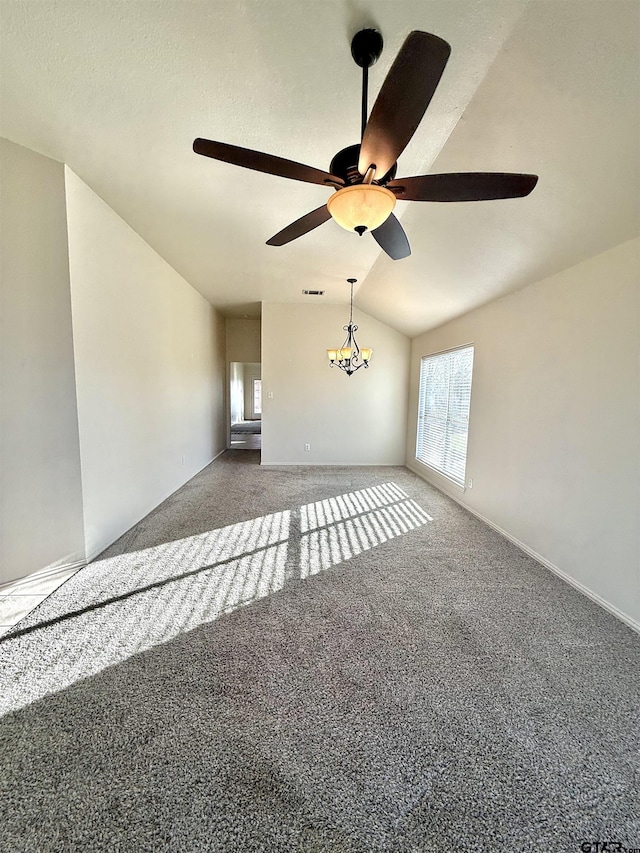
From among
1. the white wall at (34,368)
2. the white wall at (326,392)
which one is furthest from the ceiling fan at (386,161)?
the white wall at (326,392)

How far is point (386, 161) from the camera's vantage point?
1357 millimetres

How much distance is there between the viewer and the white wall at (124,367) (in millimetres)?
2613

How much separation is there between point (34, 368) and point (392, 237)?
257 cm

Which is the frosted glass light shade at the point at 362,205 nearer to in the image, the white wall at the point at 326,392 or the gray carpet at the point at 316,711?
the gray carpet at the point at 316,711

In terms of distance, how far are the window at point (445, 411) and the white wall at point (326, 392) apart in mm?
671

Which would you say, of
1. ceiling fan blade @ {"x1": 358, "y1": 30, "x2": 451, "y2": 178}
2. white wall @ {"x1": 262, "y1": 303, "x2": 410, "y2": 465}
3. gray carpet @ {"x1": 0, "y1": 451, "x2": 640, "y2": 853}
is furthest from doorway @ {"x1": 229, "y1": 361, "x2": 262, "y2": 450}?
ceiling fan blade @ {"x1": 358, "y1": 30, "x2": 451, "y2": 178}

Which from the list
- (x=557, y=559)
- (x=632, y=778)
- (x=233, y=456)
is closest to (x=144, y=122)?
(x=632, y=778)

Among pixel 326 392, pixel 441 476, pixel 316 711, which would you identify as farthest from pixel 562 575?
pixel 326 392

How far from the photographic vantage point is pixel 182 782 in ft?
3.98

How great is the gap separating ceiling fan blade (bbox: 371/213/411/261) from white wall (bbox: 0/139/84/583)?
2188 millimetres

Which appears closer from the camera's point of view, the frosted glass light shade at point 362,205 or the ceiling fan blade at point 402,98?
the ceiling fan blade at point 402,98

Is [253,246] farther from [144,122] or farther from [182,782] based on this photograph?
A: [182,782]

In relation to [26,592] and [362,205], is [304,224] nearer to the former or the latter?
[362,205]

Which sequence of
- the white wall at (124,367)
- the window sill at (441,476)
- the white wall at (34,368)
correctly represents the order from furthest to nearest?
the window sill at (441,476), the white wall at (124,367), the white wall at (34,368)
